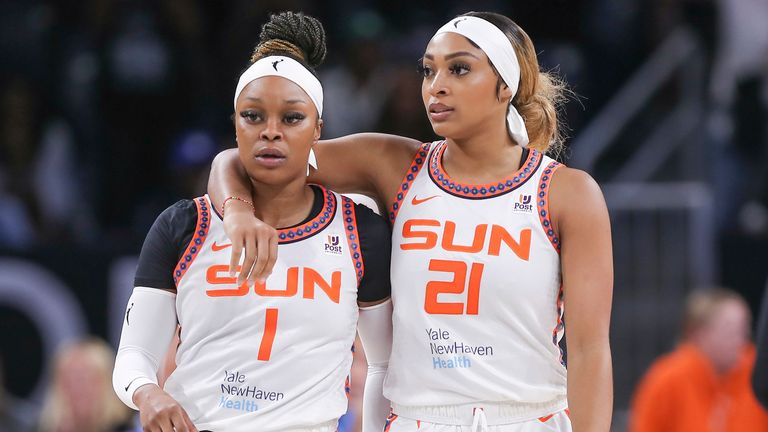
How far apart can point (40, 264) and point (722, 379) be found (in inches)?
157

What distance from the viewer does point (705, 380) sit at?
7.50 m

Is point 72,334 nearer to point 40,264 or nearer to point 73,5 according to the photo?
point 40,264

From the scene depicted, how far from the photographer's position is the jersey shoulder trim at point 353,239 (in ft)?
13.3

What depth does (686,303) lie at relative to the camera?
851 centimetres

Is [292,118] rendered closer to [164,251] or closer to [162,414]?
[164,251]

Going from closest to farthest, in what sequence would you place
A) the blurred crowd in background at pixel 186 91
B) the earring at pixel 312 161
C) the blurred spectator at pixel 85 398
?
the earring at pixel 312 161, the blurred spectator at pixel 85 398, the blurred crowd in background at pixel 186 91

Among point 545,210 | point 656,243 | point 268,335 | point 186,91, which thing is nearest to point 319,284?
point 268,335

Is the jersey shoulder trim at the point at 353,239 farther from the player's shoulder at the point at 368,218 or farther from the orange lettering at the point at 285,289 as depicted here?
the orange lettering at the point at 285,289

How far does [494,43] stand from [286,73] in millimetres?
670

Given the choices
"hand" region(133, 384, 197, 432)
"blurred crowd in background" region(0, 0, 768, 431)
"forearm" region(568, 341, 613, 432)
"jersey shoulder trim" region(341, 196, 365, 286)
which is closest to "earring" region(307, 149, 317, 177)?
"jersey shoulder trim" region(341, 196, 365, 286)

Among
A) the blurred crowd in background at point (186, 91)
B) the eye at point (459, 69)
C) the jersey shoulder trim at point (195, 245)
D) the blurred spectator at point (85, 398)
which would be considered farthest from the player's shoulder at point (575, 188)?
the blurred crowd in background at point (186, 91)

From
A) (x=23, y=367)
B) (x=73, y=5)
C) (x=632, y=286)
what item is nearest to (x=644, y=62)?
(x=632, y=286)

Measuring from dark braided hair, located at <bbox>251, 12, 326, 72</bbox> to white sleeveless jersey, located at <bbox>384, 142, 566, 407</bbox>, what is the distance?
0.62 meters

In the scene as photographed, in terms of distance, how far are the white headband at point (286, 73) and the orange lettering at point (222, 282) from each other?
20.9 inches
